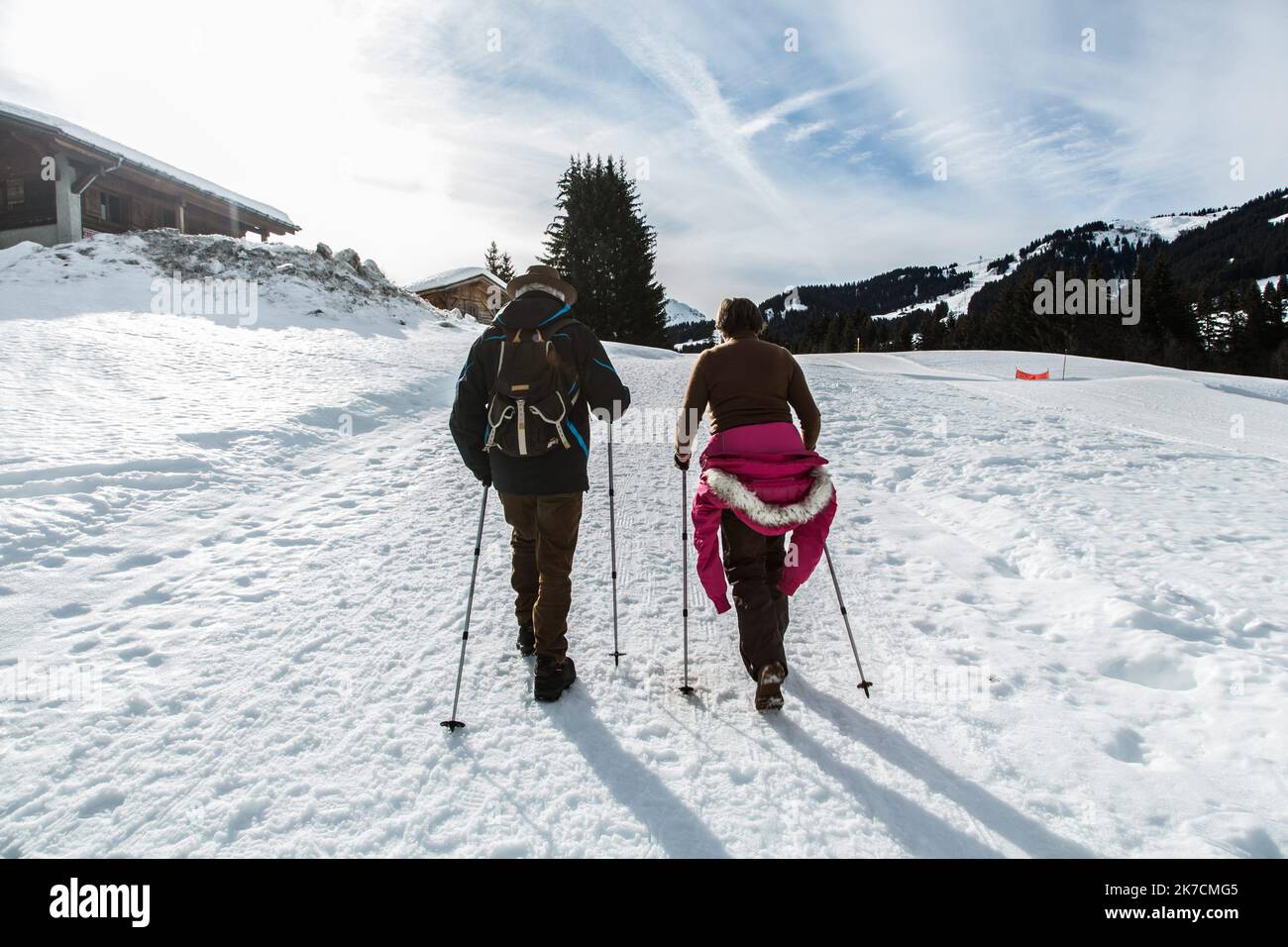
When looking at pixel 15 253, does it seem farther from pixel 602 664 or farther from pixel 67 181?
pixel 602 664

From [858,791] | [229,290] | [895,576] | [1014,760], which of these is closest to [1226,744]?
[1014,760]

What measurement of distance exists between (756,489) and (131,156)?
27463mm

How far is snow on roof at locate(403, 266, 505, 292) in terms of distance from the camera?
34281mm

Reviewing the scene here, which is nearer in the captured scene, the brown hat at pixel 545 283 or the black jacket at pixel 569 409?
the black jacket at pixel 569 409

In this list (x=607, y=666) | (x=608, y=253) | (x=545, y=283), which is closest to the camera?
(x=545, y=283)

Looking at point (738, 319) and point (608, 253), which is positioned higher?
point (608, 253)

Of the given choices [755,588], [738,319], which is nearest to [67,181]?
[738,319]

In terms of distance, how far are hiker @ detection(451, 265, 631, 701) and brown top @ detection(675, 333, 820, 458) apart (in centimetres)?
47

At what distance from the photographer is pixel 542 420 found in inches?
131

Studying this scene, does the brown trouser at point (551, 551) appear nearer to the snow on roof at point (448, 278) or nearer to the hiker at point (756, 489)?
the hiker at point (756, 489)

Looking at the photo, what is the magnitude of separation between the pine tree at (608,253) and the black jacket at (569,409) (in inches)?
1104

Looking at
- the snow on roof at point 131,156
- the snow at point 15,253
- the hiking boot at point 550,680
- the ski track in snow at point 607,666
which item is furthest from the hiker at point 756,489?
the snow on roof at point 131,156

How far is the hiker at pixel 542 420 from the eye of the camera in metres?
3.35
